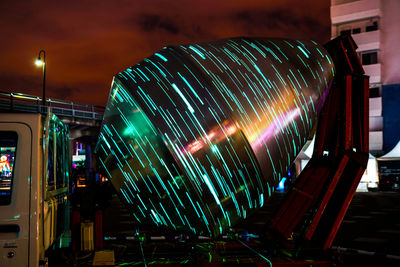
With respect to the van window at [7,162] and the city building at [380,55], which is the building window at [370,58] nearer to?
the city building at [380,55]

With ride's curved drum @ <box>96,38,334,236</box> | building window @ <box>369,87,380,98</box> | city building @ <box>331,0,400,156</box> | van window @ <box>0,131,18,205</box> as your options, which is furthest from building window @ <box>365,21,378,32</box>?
van window @ <box>0,131,18,205</box>

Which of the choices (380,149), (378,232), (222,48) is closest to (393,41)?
(380,149)

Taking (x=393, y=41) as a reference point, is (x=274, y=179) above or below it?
below

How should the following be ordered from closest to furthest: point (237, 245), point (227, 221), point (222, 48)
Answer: point (227, 221) → point (222, 48) → point (237, 245)

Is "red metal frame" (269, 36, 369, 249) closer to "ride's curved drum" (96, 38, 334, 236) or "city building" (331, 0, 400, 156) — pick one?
"ride's curved drum" (96, 38, 334, 236)

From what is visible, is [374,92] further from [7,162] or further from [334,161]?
[7,162]

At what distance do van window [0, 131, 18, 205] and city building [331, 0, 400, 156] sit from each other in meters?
45.2

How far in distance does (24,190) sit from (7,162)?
365mm

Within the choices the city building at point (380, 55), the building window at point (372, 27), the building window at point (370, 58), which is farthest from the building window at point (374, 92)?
the building window at point (372, 27)

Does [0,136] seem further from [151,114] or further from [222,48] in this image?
[222,48]

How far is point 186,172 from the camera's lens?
12.3ft

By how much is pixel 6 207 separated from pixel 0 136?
63cm

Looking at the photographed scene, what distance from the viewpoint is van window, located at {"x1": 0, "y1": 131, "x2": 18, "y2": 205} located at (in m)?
3.63

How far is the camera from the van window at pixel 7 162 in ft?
11.9
